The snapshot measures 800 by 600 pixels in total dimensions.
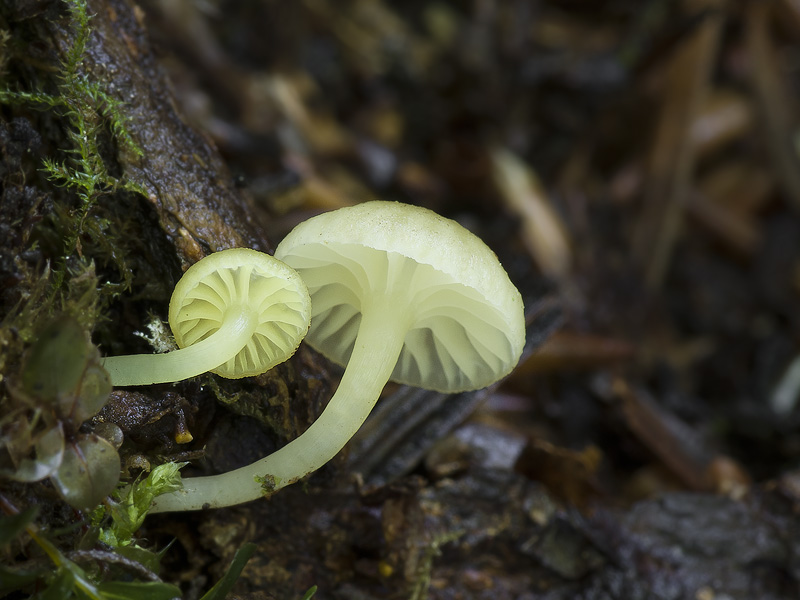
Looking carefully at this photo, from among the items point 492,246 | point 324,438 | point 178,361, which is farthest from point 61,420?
point 492,246

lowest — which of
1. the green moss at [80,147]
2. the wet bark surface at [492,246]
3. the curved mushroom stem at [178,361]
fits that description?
the wet bark surface at [492,246]

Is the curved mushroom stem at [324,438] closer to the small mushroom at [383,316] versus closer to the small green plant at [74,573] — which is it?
the small mushroom at [383,316]

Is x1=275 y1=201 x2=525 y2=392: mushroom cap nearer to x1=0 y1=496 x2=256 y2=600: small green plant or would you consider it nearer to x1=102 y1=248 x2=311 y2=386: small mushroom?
x1=102 y1=248 x2=311 y2=386: small mushroom

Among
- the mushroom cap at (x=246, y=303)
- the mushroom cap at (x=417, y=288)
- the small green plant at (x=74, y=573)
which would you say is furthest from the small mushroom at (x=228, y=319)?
the small green plant at (x=74, y=573)

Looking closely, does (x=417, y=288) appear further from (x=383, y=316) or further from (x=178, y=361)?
(x=178, y=361)

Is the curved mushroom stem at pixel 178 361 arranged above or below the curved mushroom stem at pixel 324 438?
above

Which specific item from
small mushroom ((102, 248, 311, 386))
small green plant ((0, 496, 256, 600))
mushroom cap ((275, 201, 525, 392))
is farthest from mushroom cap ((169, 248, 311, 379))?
small green plant ((0, 496, 256, 600))

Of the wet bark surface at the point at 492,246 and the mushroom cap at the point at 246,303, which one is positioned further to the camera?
the wet bark surface at the point at 492,246

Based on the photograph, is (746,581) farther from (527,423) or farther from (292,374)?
(292,374)
